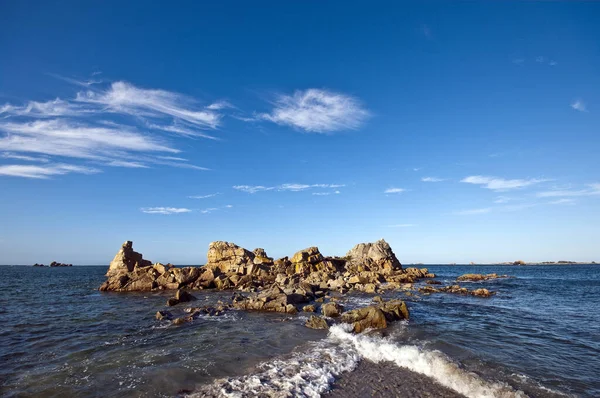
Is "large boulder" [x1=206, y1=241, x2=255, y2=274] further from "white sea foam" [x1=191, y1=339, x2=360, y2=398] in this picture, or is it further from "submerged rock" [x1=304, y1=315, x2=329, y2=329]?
"white sea foam" [x1=191, y1=339, x2=360, y2=398]

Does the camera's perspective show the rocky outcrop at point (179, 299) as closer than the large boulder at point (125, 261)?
Yes

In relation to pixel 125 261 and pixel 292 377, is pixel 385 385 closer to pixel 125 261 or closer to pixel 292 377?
pixel 292 377

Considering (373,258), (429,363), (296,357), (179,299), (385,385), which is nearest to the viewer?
(385,385)

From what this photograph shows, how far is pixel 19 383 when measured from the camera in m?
12.3

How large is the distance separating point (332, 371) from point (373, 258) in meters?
67.0

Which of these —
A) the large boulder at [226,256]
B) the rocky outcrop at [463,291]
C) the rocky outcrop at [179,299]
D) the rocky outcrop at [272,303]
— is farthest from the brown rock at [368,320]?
the large boulder at [226,256]

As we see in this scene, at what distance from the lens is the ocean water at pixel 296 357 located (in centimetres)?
1142

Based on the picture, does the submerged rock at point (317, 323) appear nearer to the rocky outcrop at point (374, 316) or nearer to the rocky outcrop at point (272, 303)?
the rocky outcrop at point (374, 316)

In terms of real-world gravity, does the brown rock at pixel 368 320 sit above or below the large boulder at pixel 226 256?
below

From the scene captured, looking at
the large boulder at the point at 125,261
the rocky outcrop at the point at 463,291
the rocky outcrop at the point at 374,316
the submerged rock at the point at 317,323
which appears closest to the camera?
the rocky outcrop at the point at 374,316

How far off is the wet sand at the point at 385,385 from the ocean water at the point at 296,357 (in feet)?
0.14

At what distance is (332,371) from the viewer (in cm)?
1307

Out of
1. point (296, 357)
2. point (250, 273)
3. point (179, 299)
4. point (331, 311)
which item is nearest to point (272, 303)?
point (331, 311)

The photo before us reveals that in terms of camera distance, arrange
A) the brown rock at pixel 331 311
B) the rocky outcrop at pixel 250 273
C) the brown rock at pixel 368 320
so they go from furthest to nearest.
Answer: the rocky outcrop at pixel 250 273 < the brown rock at pixel 331 311 < the brown rock at pixel 368 320
